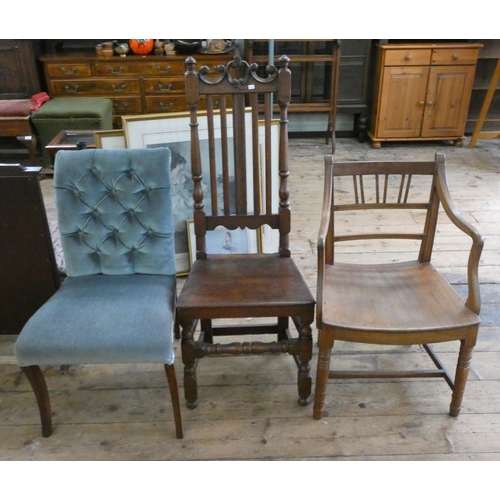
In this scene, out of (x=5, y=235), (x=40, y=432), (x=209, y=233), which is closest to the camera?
(x=40, y=432)

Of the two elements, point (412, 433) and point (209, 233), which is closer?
point (412, 433)

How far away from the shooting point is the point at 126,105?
4328mm

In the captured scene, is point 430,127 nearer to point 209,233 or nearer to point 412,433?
point 209,233

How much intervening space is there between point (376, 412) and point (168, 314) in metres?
0.83

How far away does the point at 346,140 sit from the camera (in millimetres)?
4758

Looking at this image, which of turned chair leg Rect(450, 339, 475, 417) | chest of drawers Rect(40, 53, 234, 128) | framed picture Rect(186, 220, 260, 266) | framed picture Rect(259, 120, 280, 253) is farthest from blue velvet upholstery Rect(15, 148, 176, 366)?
chest of drawers Rect(40, 53, 234, 128)

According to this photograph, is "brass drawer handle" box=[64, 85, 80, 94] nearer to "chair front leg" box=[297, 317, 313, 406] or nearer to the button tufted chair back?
the button tufted chair back

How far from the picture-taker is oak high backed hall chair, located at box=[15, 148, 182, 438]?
5.14 ft

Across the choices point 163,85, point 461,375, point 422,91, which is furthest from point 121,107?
point 461,375

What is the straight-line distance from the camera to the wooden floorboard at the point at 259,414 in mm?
1663

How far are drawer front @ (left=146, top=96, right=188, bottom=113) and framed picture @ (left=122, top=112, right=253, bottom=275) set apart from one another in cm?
206

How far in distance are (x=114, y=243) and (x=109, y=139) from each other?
0.69 metres

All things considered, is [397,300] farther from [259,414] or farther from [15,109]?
[15,109]

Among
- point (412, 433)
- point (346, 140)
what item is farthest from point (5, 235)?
point (346, 140)
